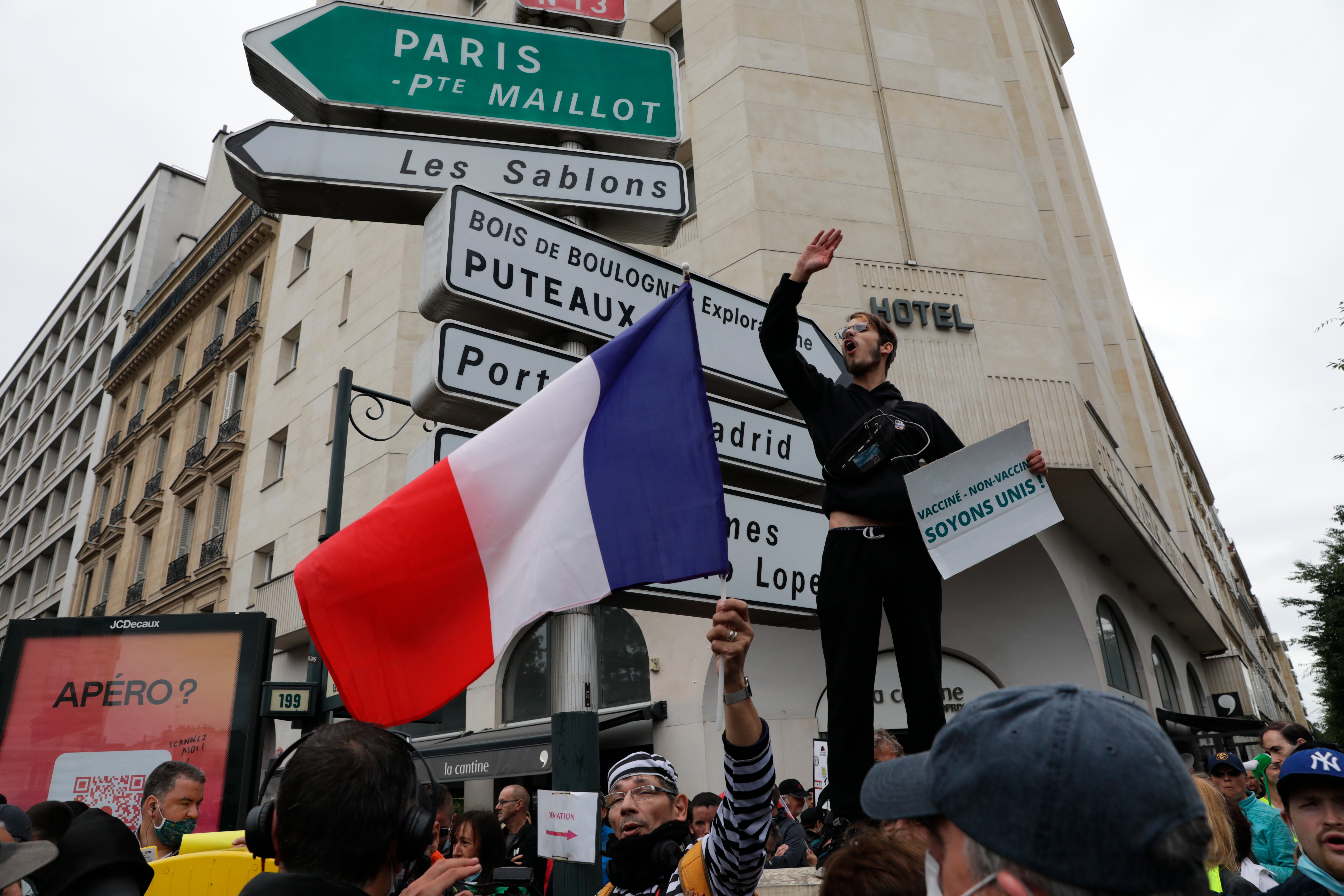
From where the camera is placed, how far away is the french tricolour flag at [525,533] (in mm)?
2748

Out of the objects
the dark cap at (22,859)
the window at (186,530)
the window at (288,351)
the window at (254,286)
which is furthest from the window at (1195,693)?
the window at (254,286)

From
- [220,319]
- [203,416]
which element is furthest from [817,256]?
[220,319]

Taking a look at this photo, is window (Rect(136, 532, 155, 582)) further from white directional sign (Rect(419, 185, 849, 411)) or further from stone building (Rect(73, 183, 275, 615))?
white directional sign (Rect(419, 185, 849, 411))

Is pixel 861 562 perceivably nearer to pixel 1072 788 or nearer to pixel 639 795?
pixel 639 795

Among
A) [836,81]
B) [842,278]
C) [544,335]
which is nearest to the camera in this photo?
[544,335]

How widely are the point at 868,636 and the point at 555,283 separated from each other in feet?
6.35

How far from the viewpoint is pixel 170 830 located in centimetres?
371

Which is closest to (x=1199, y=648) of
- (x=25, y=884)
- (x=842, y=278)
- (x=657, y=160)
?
(x=842, y=278)

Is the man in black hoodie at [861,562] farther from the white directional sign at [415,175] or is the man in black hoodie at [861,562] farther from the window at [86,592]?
the window at [86,592]

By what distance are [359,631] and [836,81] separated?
42.6ft

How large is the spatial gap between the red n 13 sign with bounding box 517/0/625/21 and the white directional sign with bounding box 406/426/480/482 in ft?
7.92

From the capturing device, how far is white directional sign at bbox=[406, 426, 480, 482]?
334cm

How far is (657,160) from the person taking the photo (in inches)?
169

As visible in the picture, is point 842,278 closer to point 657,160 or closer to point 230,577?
point 657,160
